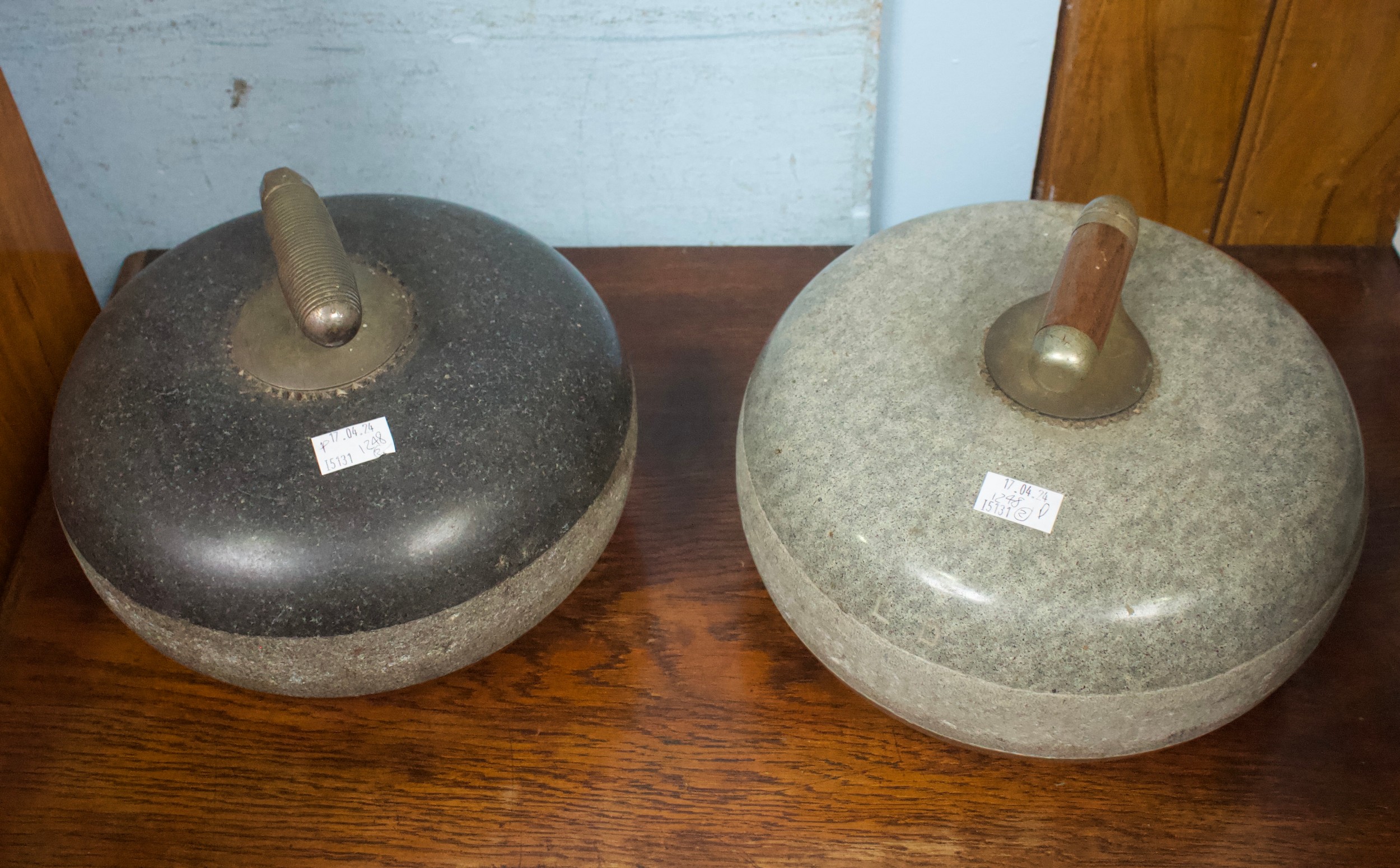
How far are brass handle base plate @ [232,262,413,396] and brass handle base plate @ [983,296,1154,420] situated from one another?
0.47 meters

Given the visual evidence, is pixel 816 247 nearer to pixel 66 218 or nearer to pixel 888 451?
pixel 888 451

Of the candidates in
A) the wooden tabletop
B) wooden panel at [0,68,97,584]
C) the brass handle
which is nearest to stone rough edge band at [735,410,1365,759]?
the wooden tabletop

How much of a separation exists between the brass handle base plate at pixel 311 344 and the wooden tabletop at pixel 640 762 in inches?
12.7

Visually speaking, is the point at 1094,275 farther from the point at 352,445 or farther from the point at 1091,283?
the point at 352,445

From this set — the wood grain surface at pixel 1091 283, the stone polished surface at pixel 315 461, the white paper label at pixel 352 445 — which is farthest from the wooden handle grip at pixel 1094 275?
the white paper label at pixel 352 445

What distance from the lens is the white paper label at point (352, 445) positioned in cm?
84

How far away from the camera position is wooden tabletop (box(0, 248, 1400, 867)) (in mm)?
923

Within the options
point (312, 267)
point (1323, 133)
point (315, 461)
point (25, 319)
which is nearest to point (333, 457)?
point (315, 461)

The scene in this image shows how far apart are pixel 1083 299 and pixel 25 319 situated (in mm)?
985

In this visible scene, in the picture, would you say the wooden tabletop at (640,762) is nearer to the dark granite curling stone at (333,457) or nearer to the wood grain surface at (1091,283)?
the dark granite curling stone at (333,457)

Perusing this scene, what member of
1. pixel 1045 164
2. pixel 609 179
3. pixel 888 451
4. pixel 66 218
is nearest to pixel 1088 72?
pixel 1045 164

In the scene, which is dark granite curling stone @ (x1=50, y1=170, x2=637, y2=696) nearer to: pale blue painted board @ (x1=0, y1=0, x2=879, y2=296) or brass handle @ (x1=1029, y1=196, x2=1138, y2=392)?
brass handle @ (x1=1029, y1=196, x2=1138, y2=392)

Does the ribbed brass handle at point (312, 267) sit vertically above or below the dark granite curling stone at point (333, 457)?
above

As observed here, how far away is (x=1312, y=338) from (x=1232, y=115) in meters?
0.52
